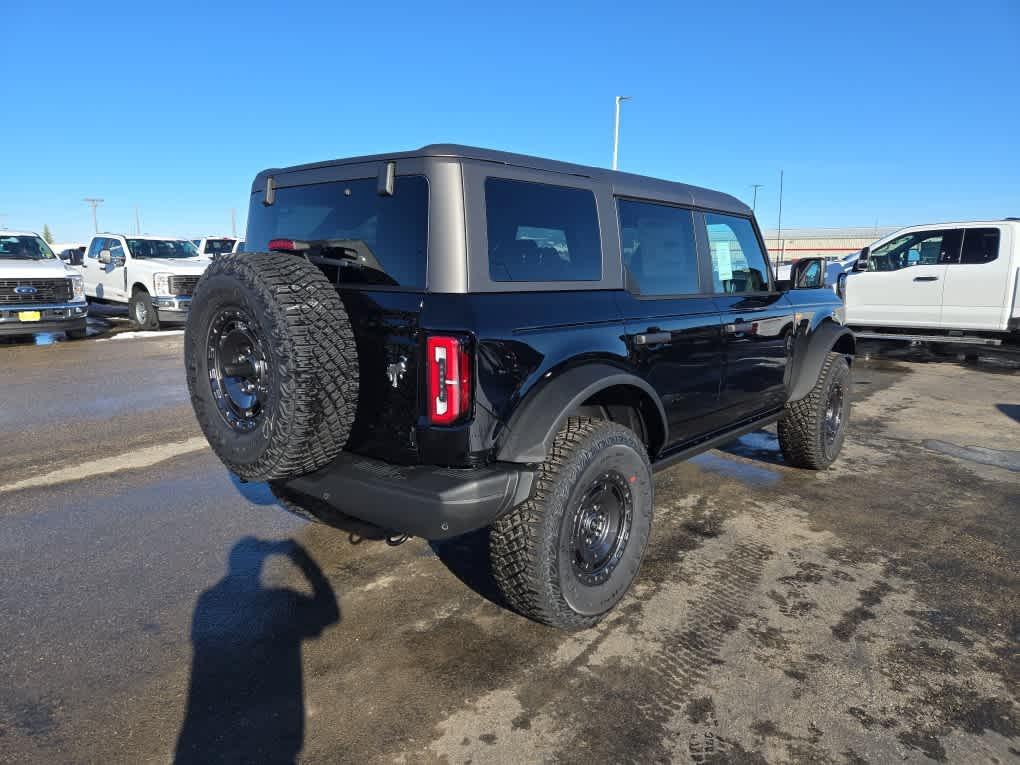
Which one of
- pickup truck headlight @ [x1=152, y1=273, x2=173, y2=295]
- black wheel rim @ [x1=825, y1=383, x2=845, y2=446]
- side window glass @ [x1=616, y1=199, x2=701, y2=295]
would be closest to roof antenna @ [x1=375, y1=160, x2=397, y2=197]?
side window glass @ [x1=616, y1=199, x2=701, y2=295]

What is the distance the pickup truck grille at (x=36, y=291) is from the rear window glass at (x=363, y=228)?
10.4 meters

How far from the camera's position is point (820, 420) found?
4.83 meters

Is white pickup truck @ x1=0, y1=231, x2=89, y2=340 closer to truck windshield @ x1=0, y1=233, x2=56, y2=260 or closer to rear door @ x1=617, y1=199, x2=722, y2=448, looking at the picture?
truck windshield @ x1=0, y1=233, x2=56, y2=260

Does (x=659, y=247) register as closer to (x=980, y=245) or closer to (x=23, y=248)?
(x=980, y=245)

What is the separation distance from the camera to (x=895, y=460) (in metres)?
5.43

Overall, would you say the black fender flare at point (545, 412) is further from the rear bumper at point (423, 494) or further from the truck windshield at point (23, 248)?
the truck windshield at point (23, 248)

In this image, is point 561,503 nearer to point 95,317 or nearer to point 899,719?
point 899,719

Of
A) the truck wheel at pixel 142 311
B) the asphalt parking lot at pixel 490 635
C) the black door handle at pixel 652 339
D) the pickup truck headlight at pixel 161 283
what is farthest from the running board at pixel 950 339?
the truck wheel at pixel 142 311

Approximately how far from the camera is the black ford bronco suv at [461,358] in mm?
2408

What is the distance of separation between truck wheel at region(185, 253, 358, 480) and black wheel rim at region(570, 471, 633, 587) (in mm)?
1058

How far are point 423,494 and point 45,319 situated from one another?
1175 cm

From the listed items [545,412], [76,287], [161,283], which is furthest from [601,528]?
[161,283]

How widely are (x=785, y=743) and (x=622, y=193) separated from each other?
7.95ft

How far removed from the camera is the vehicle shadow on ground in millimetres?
2178
